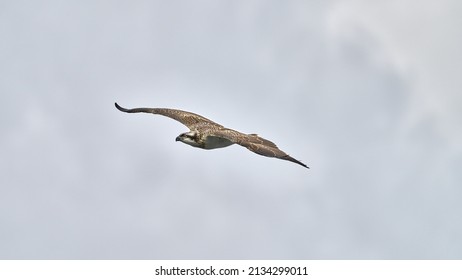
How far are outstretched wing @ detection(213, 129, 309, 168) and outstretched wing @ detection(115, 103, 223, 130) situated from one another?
3.97 meters

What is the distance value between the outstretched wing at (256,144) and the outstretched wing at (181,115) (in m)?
3.97

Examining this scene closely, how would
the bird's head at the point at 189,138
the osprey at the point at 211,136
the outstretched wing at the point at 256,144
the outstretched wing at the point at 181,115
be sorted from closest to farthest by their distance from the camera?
the outstretched wing at the point at 256,144 → the osprey at the point at 211,136 → the bird's head at the point at 189,138 → the outstretched wing at the point at 181,115

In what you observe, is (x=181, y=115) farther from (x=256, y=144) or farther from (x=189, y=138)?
(x=256, y=144)

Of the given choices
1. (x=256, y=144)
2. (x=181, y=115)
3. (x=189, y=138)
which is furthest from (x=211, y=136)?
(x=181, y=115)

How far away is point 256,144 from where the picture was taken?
40812 mm

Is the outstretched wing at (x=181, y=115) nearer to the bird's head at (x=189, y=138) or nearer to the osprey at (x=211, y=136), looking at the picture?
the osprey at (x=211, y=136)

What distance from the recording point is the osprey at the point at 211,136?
40094 mm

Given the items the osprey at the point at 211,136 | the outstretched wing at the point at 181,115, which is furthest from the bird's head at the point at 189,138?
Answer: the outstretched wing at the point at 181,115
